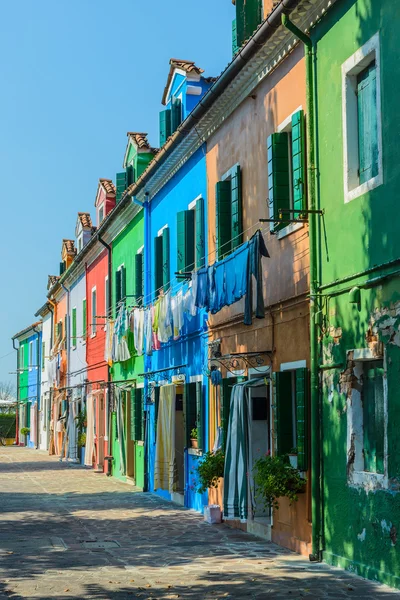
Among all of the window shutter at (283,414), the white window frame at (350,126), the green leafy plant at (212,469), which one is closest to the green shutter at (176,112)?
the green leafy plant at (212,469)

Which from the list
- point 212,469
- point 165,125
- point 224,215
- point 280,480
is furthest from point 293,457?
point 165,125

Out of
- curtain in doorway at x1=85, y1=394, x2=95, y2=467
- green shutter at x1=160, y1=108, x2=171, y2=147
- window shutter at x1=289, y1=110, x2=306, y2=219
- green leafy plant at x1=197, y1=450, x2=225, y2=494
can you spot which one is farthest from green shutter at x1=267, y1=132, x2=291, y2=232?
curtain in doorway at x1=85, y1=394, x2=95, y2=467

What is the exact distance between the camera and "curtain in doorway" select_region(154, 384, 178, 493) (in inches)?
712

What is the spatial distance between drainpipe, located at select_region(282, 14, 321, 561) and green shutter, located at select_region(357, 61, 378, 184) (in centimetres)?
106

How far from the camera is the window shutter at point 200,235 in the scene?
16.5 metres

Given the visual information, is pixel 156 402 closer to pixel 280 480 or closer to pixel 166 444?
pixel 166 444

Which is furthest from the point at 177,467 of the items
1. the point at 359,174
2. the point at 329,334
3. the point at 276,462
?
the point at 359,174

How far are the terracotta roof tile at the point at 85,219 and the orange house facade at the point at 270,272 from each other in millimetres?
20797

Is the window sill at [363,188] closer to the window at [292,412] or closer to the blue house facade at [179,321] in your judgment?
the window at [292,412]

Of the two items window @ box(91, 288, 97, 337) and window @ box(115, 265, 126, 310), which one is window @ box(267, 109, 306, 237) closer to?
window @ box(115, 265, 126, 310)

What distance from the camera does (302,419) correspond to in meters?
11.1

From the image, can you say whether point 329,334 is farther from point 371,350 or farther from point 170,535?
point 170,535

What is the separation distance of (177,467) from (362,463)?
987 centimetres

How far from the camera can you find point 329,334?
10.7 meters
